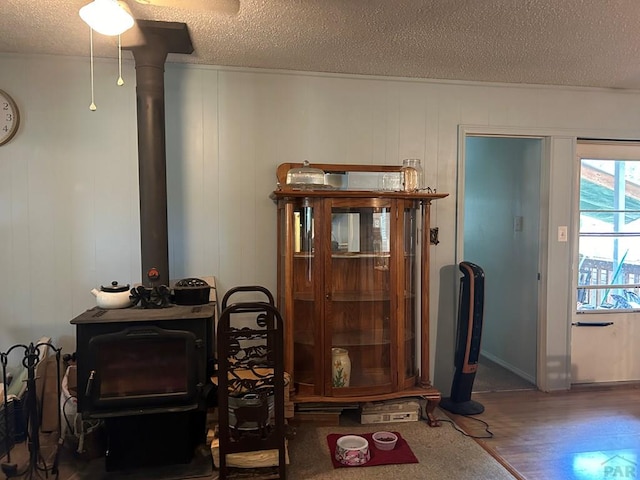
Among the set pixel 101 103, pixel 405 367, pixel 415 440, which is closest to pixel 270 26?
pixel 101 103

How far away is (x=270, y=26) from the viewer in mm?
2498

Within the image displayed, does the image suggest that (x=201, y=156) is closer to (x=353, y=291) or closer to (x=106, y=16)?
(x=353, y=291)

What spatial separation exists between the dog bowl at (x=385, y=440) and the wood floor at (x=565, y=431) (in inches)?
21.4

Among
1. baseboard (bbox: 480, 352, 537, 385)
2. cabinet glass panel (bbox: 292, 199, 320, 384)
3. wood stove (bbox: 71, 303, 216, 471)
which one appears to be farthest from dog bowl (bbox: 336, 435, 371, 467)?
baseboard (bbox: 480, 352, 537, 385)

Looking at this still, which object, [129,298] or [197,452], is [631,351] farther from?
[129,298]

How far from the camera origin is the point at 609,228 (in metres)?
3.73

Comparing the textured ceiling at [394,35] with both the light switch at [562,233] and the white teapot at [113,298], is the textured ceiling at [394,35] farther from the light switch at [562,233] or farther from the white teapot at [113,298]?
the white teapot at [113,298]

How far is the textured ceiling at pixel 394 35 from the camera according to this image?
2270 millimetres

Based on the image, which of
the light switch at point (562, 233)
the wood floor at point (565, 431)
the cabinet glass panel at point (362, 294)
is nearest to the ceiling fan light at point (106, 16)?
the cabinet glass panel at point (362, 294)

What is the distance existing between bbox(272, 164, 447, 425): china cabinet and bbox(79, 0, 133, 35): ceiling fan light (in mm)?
1294

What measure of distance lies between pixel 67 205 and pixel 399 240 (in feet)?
7.01

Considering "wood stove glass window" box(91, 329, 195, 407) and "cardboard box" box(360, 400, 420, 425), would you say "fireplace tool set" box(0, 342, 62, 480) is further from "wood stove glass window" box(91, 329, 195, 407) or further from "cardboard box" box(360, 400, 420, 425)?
"cardboard box" box(360, 400, 420, 425)

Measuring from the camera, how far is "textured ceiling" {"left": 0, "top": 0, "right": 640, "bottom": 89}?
89.4 inches

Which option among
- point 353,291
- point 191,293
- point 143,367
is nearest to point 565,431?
point 353,291
